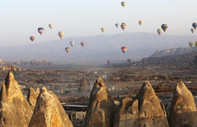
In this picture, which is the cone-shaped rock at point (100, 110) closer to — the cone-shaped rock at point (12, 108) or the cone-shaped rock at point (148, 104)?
the cone-shaped rock at point (148, 104)

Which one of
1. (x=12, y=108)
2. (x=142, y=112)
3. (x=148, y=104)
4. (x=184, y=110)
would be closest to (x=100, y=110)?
(x=142, y=112)

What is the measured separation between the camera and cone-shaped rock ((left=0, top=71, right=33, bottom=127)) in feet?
39.0

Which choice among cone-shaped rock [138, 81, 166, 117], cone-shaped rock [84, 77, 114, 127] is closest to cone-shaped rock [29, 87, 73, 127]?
cone-shaped rock [84, 77, 114, 127]

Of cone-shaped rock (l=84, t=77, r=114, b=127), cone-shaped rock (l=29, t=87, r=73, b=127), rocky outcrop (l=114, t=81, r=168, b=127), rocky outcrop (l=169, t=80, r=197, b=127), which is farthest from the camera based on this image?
rocky outcrop (l=169, t=80, r=197, b=127)

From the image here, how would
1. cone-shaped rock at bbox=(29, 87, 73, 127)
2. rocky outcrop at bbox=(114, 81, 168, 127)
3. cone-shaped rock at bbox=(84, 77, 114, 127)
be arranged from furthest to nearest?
1. cone-shaped rock at bbox=(84, 77, 114, 127)
2. rocky outcrop at bbox=(114, 81, 168, 127)
3. cone-shaped rock at bbox=(29, 87, 73, 127)

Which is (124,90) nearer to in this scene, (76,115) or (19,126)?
(76,115)

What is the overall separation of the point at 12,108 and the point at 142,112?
4.46 metres

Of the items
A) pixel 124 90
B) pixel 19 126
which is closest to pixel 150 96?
pixel 19 126

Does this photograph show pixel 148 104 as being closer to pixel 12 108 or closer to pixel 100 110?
pixel 100 110

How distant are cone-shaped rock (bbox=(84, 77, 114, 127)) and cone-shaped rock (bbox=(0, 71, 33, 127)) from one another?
2235 mm

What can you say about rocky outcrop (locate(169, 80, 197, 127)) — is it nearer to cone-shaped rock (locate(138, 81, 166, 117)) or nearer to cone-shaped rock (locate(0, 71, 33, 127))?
cone-shaped rock (locate(138, 81, 166, 117))

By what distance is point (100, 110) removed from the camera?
1193cm

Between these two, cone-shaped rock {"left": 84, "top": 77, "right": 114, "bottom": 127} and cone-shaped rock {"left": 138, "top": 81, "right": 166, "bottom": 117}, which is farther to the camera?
cone-shaped rock {"left": 84, "top": 77, "right": 114, "bottom": 127}

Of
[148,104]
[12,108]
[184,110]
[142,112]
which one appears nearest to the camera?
[142,112]
